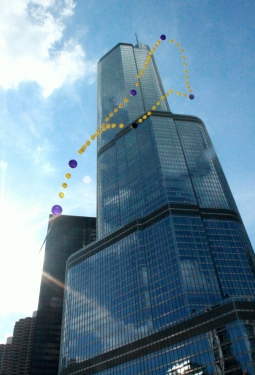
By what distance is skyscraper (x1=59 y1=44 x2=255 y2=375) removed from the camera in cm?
8106

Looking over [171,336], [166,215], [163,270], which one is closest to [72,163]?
[171,336]

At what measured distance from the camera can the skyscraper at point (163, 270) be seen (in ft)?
266

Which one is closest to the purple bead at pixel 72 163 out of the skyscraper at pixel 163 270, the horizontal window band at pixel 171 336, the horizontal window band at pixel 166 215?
the skyscraper at pixel 163 270

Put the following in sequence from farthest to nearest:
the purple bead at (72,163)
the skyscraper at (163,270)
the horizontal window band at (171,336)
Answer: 1. the skyscraper at (163,270)
2. the horizontal window band at (171,336)
3. the purple bead at (72,163)

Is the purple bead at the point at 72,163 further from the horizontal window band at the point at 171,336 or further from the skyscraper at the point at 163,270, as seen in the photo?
the horizontal window band at the point at 171,336

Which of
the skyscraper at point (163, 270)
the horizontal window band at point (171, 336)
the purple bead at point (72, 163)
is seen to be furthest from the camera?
the skyscraper at point (163, 270)

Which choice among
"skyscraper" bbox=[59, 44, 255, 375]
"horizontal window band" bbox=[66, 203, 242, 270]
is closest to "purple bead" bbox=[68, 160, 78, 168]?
"skyscraper" bbox=[59, 44, 255, 375]

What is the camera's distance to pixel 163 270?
10538cm

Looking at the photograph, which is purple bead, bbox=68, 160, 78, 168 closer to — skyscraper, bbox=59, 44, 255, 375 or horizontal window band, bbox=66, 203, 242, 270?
skyscraper, bbox=59, 44, 255, 375

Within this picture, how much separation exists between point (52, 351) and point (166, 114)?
130 meters

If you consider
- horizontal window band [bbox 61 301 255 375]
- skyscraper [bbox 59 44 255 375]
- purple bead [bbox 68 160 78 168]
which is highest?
skyscraper [bbox 59 44 255 375]

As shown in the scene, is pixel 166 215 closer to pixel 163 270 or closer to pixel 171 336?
pixel 163 270

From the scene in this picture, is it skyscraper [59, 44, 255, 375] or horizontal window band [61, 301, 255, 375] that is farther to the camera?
skyscraper [59, 44, 255, 375]

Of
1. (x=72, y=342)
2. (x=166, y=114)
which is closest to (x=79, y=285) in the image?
(x=72, y=342)
